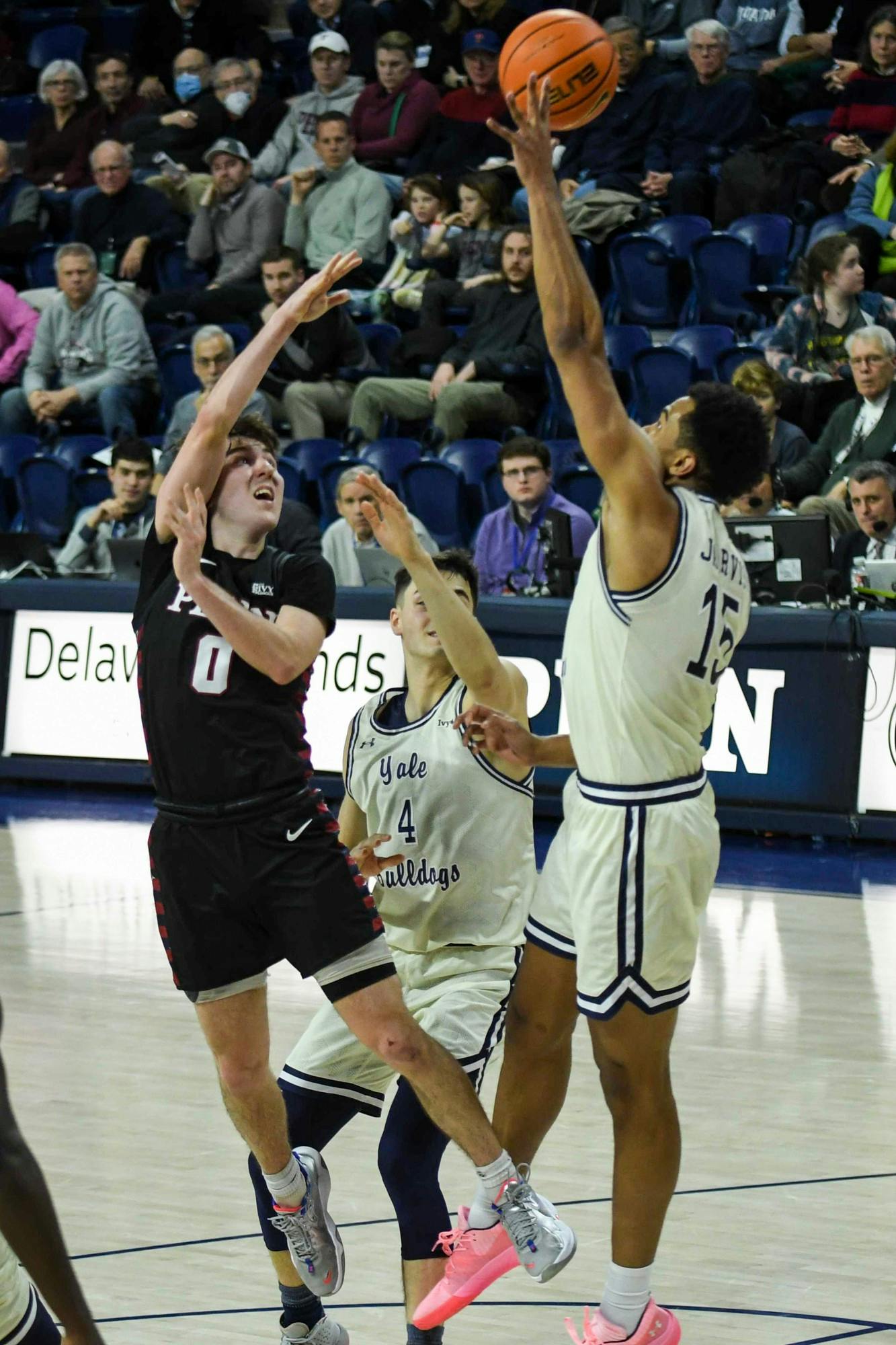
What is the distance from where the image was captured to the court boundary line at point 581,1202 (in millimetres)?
4285

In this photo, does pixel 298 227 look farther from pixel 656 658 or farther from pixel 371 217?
pixel 656 658

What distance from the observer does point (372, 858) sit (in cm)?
425

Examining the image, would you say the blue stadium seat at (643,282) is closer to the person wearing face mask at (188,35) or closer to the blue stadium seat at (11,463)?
the blue stadium seat at (11,463)

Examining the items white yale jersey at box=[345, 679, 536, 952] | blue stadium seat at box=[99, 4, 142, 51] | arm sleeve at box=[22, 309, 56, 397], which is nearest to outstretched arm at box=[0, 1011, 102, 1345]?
white yale jersey at box=[345, 679, 536, 952]

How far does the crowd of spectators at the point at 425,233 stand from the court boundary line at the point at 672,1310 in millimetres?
6017

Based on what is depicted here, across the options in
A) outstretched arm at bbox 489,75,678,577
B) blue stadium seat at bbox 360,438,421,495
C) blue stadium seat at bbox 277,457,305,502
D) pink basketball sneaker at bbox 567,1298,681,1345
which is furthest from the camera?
blue stadium seat at bbox 360,438,421,495

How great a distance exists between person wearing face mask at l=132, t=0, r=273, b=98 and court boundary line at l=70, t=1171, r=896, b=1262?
44.8 feet

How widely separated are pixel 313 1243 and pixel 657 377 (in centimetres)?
835

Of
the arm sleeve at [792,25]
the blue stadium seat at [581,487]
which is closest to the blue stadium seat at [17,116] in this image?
the arm sleeve at [792,25]

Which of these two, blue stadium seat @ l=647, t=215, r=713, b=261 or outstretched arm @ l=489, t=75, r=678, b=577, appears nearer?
outstretched arm @ l=489, t=75, r=678, b=577

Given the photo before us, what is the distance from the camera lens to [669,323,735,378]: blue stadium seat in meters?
11.8

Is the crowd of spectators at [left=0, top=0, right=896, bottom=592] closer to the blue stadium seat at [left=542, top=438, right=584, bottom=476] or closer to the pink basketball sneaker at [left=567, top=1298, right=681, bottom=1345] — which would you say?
the blue stadium seat at [left=542, top=438, right=584, bottom=476]

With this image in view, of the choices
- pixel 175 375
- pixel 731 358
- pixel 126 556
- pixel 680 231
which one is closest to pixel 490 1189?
pixel 126 556

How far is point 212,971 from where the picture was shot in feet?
12.8
